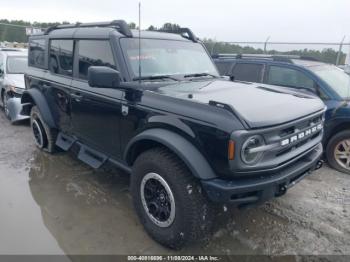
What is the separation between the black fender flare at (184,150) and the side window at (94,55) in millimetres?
1108

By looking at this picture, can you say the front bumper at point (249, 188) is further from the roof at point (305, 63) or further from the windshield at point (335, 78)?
the roof at point (305, 63)

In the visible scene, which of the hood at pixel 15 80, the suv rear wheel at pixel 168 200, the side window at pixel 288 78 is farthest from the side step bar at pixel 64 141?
the side window at pixel 288 78

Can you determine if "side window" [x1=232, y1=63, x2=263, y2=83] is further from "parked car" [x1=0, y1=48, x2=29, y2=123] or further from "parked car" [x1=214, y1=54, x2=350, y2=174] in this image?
"parked car" [x1=0, y1=48, x2=29, y2=123]

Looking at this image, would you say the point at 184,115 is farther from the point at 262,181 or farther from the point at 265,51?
the point at 265,51

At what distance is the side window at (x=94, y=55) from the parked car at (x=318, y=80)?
1.75 metres

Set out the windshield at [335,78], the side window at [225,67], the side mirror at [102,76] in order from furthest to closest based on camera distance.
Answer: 1. the side window at [225,67]
2. the windshield at [335,78]
3. the side mirror at [102,76]

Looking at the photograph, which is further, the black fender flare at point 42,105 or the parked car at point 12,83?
the parked car at point 12,83

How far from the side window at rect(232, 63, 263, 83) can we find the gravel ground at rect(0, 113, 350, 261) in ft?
7.27

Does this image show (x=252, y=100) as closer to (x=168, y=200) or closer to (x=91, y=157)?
(x=168, y=200)

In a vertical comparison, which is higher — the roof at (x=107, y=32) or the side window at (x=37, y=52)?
the roof at (x=107, y=32)

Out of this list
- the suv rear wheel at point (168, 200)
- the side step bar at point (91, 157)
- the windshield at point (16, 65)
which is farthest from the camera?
the windshield at point (16, 65)

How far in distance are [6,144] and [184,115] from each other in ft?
14.9

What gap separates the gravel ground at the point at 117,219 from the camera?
3.08 metres

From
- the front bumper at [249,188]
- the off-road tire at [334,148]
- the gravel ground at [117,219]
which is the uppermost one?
the front bumper at [249,188]
